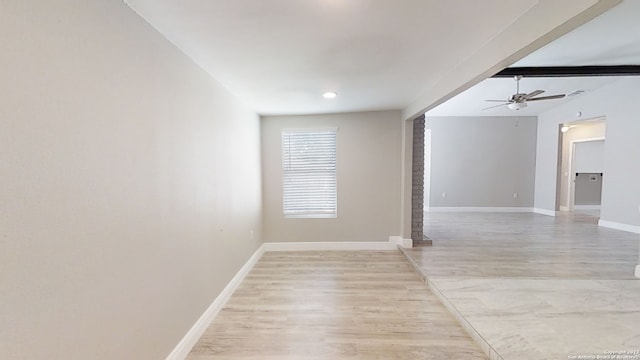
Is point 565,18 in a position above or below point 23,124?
above

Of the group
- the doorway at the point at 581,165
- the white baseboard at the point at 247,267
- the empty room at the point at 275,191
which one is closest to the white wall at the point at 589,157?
the doorway at the point at 581,165

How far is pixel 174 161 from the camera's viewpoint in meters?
1.99

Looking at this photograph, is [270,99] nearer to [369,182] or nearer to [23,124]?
[369,182]

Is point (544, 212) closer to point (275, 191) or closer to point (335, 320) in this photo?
point (275, 191)

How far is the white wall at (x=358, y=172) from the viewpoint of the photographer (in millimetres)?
4707

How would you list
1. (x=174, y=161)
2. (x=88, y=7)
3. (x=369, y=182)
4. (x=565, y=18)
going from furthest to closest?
(x=369, y=182), (x=174, y=161), (x=565, y=18), (x=88, y=7)

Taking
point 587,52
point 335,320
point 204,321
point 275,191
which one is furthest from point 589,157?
point 204,321

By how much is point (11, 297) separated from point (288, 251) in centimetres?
399

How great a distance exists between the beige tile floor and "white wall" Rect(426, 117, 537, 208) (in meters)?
2.78

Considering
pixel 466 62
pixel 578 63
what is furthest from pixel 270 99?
pixel 578 63

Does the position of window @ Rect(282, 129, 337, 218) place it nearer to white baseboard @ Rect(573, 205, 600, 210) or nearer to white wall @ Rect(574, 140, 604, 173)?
white wall @ Rect(574, 140, 604, 173)

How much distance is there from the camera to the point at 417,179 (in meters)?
4.65

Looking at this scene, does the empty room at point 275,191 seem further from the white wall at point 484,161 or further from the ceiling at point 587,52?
the white wall at point 484,161

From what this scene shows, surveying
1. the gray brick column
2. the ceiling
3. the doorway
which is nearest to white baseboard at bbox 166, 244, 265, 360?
the gray brick column
